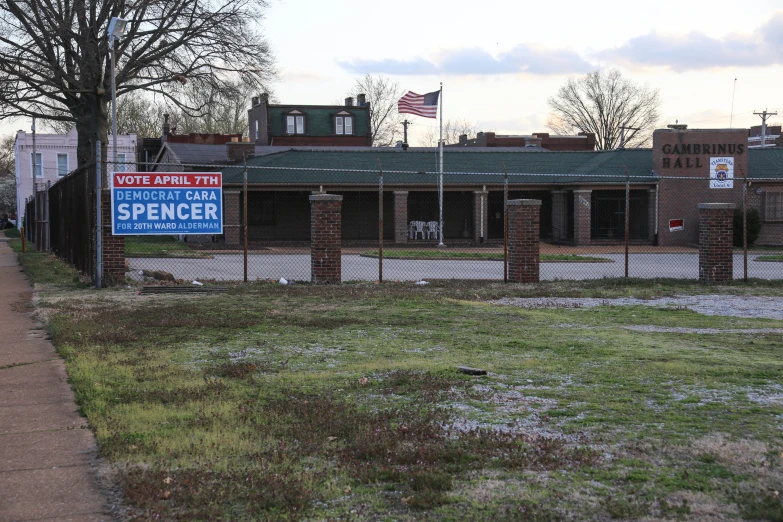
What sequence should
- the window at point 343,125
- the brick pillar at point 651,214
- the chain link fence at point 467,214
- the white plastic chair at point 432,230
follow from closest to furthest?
the chain link fence at point 467,214 < the brick pillar at point 651,214 < the white plastic chair at point 432,230 < the window at point 343,125

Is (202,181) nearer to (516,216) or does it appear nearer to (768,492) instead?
(516,216)

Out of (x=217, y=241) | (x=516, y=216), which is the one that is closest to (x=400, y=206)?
(x=217, y=241)

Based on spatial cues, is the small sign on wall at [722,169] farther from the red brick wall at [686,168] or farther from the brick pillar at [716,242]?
the brick pillar at [716,242]

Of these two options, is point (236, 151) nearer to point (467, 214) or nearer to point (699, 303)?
point (467, 214)

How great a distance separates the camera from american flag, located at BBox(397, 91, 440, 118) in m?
34.4

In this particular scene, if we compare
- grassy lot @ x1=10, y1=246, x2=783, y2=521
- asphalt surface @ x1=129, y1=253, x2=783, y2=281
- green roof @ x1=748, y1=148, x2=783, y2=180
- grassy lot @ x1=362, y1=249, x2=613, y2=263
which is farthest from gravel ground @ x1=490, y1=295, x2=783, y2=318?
green roof @ x1=748, y1=148, x2=783, y2=180

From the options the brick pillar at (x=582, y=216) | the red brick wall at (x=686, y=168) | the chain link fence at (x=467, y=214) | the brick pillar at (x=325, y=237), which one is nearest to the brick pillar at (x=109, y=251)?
the brick pillar at (x=325, y=237)

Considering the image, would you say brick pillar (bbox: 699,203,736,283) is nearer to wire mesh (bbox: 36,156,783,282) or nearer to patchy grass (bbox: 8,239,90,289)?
patchy grass (bbox: 8,239,90,289)

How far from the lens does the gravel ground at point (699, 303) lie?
1276 cm

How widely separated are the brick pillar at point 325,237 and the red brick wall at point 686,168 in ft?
82.5

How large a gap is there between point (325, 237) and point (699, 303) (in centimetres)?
682

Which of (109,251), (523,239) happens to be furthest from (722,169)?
(109,251)

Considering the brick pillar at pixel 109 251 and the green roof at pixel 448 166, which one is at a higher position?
the green roof at pixel 448 166

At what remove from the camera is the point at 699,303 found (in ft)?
45.6
